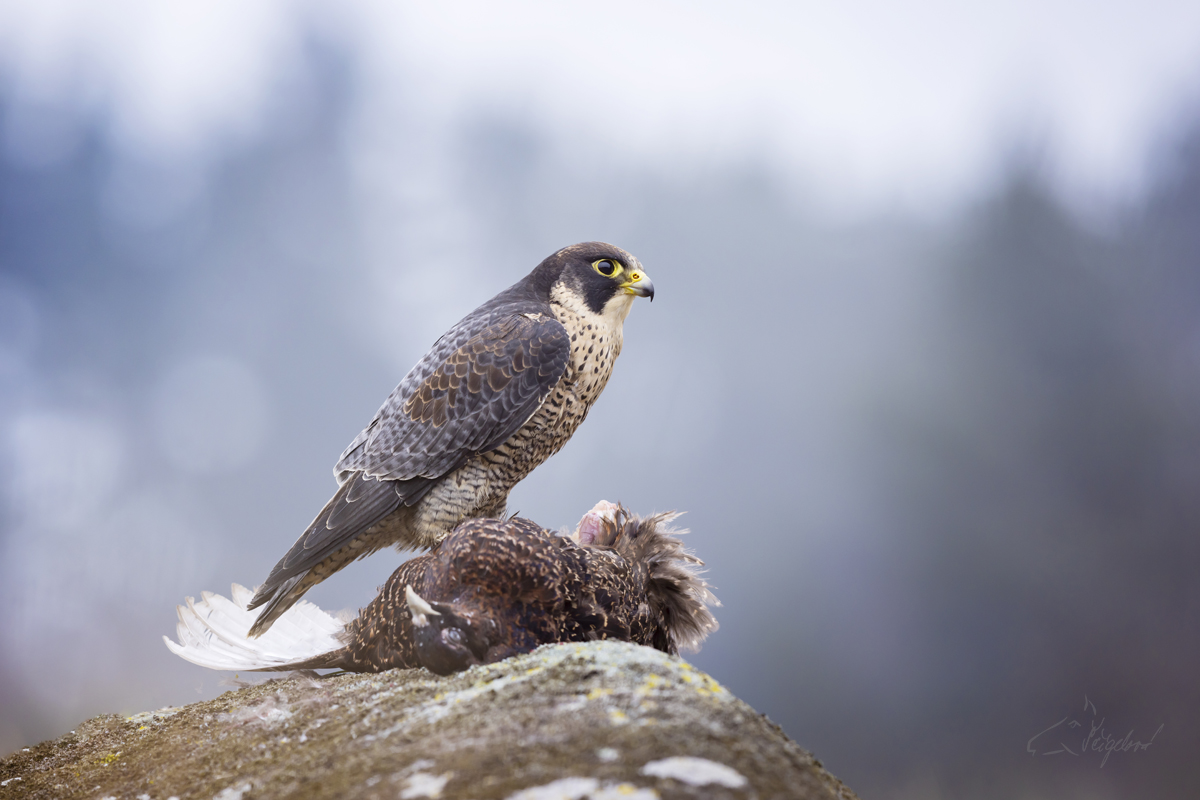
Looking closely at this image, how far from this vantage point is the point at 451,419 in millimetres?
2451

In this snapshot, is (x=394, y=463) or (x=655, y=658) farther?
(x=394, y=463)

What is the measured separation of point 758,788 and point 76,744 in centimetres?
185

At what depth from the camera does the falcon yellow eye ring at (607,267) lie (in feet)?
8.54

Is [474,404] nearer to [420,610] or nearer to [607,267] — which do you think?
[607,267]

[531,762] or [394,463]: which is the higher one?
[394,463]

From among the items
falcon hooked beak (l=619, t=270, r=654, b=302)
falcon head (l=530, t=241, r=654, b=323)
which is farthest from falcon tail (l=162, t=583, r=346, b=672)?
falcon hooked beak (l=619, t=270, r=654, b=302)

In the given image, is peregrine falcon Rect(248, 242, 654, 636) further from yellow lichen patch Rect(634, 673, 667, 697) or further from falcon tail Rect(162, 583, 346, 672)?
yellow lichen patch Rect(634, 673, 667, 697)

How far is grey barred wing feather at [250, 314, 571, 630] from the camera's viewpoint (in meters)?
2.35

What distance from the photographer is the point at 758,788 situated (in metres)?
0.91

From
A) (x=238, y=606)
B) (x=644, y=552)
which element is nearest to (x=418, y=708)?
(x=644, y=552)

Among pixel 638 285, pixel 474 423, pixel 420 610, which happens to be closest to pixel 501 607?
pixel 420 610

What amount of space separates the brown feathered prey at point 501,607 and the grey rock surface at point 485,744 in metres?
0.12

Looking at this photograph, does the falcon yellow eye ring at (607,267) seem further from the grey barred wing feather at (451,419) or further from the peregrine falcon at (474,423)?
the grey barred wing feather at (451,419)

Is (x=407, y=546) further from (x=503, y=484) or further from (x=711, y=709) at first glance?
(x=711, y=709)
